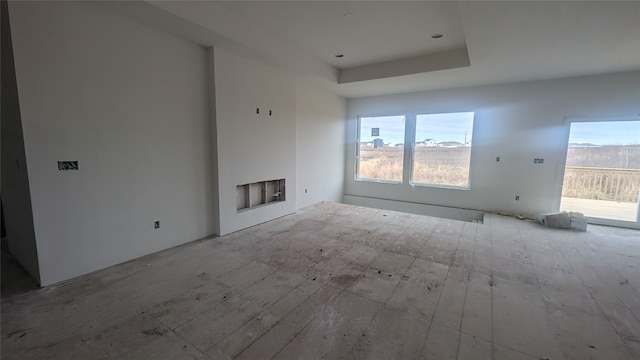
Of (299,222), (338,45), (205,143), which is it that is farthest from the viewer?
(299,222)

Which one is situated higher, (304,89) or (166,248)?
(304,89)

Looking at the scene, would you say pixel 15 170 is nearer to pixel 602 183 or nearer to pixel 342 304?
pixel 342 304

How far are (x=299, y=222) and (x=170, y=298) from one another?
2738 millimetres

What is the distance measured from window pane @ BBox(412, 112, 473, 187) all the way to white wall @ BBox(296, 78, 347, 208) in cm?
205

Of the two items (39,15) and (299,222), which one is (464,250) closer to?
(299,222)

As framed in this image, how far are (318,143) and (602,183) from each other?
5642 mm

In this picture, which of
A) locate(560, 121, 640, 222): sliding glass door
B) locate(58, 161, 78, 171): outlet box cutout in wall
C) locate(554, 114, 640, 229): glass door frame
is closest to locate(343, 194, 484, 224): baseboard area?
locate(554, 114, 640, 229): glass door frame

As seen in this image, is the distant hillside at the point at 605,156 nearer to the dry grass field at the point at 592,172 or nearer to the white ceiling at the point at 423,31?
the dry grass field at the point at 592,172

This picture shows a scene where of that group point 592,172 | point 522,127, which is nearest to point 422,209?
point 522,127

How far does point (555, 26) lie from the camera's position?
298 cm

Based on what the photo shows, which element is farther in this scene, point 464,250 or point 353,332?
A: point 464,250

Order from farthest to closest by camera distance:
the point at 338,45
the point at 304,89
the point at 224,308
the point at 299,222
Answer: the point at 304,89
the point at 299,222
the point at 338,45
the point at 224,308

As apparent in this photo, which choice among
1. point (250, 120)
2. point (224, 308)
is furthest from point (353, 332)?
point (250, 120)

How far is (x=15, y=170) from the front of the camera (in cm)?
277
